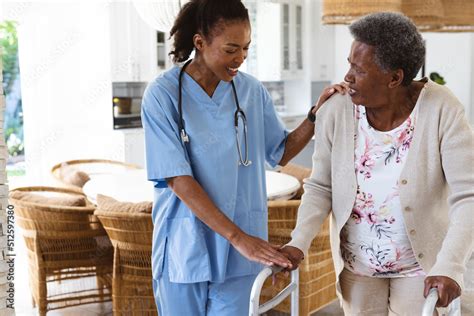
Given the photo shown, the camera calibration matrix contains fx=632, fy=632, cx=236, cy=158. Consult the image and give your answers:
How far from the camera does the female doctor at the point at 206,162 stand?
5.52ft

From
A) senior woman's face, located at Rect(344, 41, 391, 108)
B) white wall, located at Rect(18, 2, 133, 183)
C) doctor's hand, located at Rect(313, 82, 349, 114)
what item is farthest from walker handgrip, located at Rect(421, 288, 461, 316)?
white wall, located at Rect(18, 2, 133, 183)

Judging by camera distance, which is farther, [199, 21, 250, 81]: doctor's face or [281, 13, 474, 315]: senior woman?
[199, 21, 250, 81]: doctor's face

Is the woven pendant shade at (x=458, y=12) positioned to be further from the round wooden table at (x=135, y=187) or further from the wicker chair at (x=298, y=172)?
the round wooden table at (x=135, y=187)

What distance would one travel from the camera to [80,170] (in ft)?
14.6

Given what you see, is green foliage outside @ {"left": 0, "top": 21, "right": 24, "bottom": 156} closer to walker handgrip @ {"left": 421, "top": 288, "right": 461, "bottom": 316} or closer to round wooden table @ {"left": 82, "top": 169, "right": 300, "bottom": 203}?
round wooden table @ {"left": 82, "top": 169, "right": 300, "bottom": 203}

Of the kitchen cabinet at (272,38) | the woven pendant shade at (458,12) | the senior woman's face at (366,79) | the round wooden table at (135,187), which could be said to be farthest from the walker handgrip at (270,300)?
the kitchen cabinet at (272,38)

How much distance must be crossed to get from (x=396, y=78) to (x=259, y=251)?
1.75 feet

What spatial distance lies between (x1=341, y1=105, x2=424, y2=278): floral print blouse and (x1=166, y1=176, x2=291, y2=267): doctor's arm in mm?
230

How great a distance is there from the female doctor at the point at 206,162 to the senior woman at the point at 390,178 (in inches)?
6.8

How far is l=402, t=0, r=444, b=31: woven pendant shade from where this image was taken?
3.49 metres

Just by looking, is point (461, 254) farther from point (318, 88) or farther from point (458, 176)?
point (318, 88)

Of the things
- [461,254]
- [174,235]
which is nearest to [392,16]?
[461,254]

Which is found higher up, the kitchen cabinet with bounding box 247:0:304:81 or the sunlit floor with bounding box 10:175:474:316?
the kitchen cabinet with bounding box 247:0:304:81

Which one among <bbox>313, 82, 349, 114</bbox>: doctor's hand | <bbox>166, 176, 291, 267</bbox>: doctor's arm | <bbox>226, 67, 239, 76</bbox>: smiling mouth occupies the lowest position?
<bbox>166, 176, 291, 267</bbox>: doctor's arm
